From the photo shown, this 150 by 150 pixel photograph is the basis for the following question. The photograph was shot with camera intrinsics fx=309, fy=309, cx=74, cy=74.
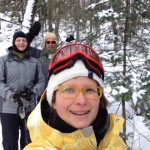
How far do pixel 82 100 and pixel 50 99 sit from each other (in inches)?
9.4

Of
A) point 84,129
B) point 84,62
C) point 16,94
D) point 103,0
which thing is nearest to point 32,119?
point 84,129

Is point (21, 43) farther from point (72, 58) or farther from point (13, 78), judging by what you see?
point (72, 58)

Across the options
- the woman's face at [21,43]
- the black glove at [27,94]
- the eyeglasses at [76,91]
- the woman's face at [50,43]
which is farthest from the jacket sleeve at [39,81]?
the eyeglasses at [76,91]

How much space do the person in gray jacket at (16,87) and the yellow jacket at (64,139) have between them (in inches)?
112

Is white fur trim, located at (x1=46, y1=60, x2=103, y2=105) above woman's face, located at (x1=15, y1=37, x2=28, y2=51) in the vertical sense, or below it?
below

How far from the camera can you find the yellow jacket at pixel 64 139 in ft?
5.08

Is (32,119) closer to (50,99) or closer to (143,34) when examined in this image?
(50,99)

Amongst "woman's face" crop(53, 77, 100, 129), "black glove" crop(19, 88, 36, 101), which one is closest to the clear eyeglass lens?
"woman's face" crop(53, 77, 100, 129)

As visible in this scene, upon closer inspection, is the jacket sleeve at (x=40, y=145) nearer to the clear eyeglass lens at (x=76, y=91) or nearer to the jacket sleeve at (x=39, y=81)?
the clear eyeglass lens at (x=76, y=91)

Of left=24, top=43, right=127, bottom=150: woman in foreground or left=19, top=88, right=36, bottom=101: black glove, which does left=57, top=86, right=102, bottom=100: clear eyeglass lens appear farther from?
left=19, top=88, right=36, bottom=101: black glove

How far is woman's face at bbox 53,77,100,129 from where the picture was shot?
1542 millimetres

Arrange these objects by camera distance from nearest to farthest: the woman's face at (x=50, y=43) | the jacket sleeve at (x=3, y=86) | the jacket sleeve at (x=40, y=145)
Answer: the jacket sleeve at (x=40, y=145) < the jacket sleeve at (x=3, y=86) < the woman's face at (x=50, y=43)

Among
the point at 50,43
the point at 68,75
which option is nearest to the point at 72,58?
the point at 68,75

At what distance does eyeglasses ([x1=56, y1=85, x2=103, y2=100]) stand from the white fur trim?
0.04 meters
